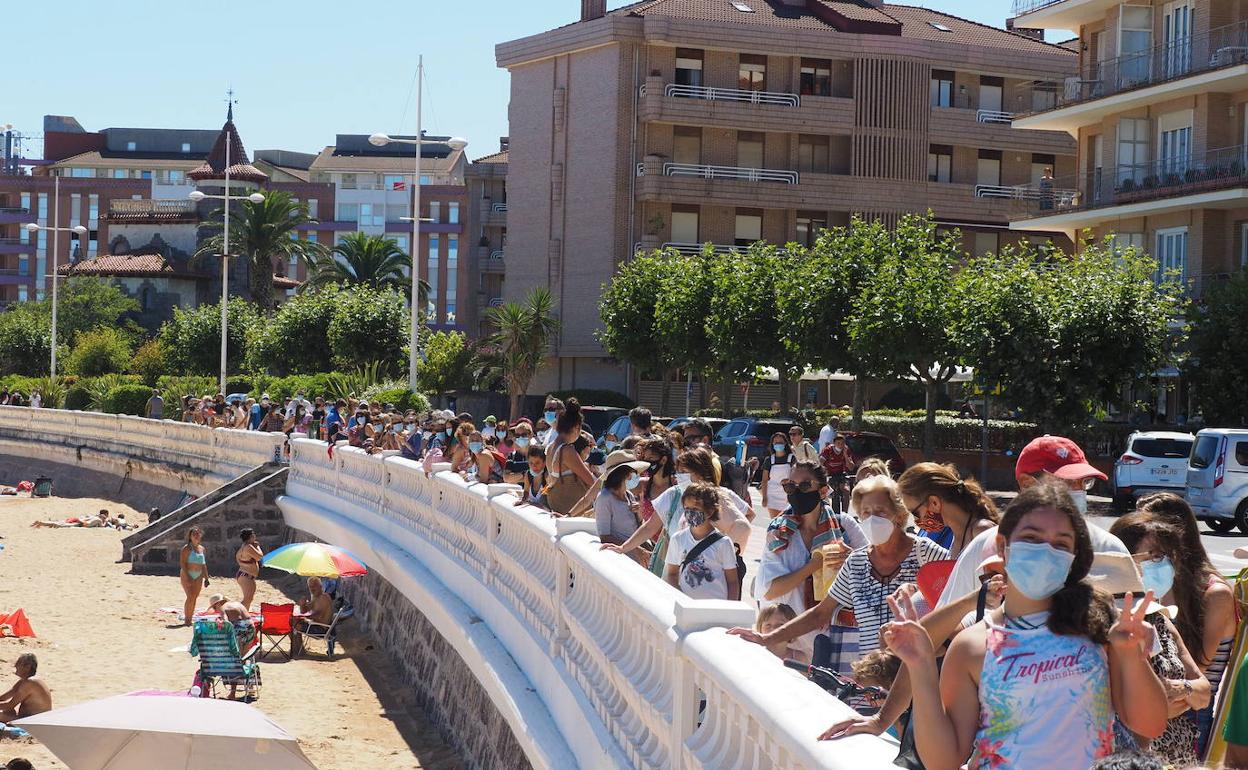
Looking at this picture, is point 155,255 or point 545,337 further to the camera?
point 155,255

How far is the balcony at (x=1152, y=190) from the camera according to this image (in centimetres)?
3747

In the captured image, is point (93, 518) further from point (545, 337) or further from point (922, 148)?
point (922, 148)

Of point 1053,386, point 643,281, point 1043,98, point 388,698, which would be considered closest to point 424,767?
point 388,698

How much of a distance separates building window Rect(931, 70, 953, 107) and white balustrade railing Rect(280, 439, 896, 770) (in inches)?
1946

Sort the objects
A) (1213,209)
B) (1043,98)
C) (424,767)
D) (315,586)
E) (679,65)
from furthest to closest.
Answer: (679,65) → (1043,98) → (1213,209) → (315,586) → (424,767)

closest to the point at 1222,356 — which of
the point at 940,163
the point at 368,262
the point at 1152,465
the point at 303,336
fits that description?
the point at 1152,465

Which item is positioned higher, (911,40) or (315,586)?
(911,40)

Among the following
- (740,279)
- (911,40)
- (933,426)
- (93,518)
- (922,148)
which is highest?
(911,40)

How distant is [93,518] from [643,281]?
69.9 ft

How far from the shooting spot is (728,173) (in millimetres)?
58781

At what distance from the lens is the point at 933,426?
38.3 m

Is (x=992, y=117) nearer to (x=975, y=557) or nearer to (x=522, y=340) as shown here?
(x=522, y=340)

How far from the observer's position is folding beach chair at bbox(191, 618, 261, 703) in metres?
15.7

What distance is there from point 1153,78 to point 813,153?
21.1m
